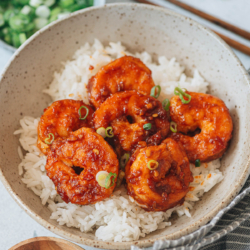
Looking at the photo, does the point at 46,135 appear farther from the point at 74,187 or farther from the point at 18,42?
the point at 18,42

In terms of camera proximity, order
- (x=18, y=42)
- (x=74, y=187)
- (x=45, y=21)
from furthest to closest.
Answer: (x=45, y=21) < (x=18, y=42) < (x=74, y=187)

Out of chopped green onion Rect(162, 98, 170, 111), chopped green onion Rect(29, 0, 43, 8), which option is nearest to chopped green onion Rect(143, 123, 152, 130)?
chopped green onion Rect(162, 98, 170, 111)

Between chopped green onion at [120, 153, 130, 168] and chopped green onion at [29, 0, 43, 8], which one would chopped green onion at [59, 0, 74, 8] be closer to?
chopped green onion at [29, 0, 43, 8]

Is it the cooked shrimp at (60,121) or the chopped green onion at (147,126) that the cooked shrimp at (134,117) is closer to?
the chopped green onion at (147,126)

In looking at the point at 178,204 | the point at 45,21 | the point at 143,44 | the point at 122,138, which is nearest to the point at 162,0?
the point at 143,44

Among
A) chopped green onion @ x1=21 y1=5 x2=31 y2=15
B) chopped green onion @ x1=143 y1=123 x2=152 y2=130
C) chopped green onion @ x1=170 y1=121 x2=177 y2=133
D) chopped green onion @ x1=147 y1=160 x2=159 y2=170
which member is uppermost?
chopped green onion @ x1=21 y1=5 x2=31 y2=15

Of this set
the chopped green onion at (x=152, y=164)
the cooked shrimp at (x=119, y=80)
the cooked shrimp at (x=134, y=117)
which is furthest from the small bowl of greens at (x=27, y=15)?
the chopped green onion at (x=152, y=164)
